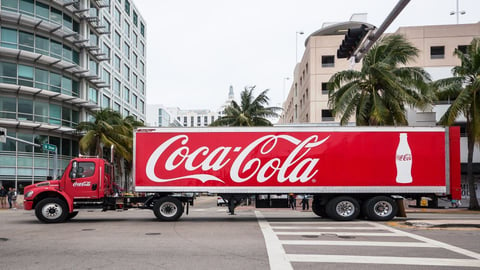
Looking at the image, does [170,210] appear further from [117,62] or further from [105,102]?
[117,62]

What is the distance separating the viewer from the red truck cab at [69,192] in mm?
16359

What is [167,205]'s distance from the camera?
16844 mm

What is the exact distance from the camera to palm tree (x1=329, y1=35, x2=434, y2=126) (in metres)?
24.9

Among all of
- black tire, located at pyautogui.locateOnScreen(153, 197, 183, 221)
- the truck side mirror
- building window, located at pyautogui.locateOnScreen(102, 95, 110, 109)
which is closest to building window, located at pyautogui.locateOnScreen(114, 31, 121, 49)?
building window, located at pyautogui.locateOnScreen(102, 95, 110, 109)

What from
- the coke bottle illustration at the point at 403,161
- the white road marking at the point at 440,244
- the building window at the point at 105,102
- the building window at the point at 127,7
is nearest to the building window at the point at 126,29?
the building window at the point at 127,7

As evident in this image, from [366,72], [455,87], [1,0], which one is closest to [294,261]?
[366,72]

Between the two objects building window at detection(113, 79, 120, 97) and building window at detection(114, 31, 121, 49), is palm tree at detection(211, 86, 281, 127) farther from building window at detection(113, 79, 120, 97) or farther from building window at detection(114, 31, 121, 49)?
building window at detection(114, 31, 121, 49)

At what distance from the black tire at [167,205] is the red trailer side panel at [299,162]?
0.56m

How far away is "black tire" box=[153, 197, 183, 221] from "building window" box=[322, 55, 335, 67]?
3457 cm

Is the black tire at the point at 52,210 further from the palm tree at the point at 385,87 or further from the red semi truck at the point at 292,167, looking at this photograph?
the palm tree at the point at 385,87

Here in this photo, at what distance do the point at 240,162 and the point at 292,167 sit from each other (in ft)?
6.89

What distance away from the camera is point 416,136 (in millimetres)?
16812

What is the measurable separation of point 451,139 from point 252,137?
8.10 metres

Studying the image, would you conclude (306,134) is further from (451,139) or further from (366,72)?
(366,72)
